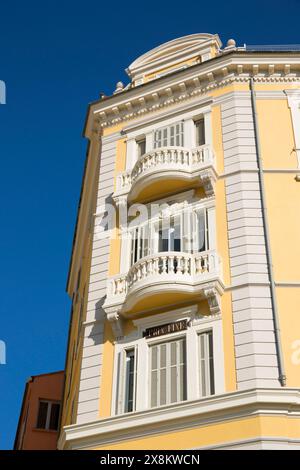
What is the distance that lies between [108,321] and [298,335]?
6.08m

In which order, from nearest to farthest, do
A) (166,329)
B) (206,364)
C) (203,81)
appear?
1. (206,364)
2. (166,329)
3. (203,81)

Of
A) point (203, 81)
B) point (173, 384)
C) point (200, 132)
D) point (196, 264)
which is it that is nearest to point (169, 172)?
point (200, 132)

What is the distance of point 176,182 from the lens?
77.2 feet

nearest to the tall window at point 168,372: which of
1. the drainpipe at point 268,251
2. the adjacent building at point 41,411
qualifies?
the drainpipe at point 268,251

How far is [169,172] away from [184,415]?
8796 mm

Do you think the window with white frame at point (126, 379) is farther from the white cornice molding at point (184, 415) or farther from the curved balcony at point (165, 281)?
the curved balcony at point (165, 281)

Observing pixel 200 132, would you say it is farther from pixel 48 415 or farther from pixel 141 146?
pixel 48 415

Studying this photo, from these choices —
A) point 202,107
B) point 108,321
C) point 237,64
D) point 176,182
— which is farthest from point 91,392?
point 237,64

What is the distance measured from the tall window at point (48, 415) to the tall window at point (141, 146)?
574 inches

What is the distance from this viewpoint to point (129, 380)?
2019 centimetres

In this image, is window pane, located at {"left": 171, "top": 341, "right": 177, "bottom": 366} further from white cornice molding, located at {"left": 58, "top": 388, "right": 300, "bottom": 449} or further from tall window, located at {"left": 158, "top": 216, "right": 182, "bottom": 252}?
tall window, located at {"left": 158, "top": 216, "right": 182, "bottom": 252}

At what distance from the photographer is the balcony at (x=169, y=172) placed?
75.6ft

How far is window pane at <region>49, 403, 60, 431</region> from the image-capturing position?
32688mm

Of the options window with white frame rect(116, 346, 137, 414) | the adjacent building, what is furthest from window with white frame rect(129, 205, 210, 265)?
the adjacent building
